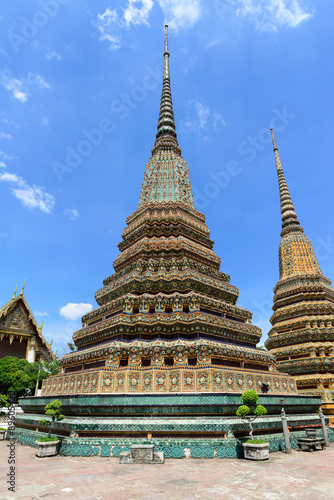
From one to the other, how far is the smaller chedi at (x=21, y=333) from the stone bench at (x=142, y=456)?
37.2 m

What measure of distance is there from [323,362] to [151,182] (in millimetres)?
17407

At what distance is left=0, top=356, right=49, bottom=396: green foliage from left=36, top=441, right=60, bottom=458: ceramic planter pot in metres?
23.6

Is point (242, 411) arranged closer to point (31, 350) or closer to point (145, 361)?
point (145, 361)

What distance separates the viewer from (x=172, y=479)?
23.2 feet

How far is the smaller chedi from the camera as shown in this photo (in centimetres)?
4144

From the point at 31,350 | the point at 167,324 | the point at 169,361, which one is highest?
the point at 31,350

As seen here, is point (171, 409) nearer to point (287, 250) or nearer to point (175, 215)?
point (175, 215)

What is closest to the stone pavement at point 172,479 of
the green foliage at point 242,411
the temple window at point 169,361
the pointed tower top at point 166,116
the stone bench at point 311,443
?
the green foliage at point 242,411

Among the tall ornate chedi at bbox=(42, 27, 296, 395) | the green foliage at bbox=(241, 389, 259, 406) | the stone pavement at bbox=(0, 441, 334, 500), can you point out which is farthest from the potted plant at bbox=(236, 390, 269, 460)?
the tall ornate chedi at bbox=(42, 27, 296, 395)

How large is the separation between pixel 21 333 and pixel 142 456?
125 ft

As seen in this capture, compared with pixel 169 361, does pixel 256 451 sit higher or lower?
lower

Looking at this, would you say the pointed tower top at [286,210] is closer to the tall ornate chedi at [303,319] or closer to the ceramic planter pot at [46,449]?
the tall ornate chedi at [303,319]

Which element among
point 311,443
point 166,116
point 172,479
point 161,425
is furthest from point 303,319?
point 172,479

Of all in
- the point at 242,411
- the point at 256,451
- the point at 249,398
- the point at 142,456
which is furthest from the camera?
the point at 249,398
